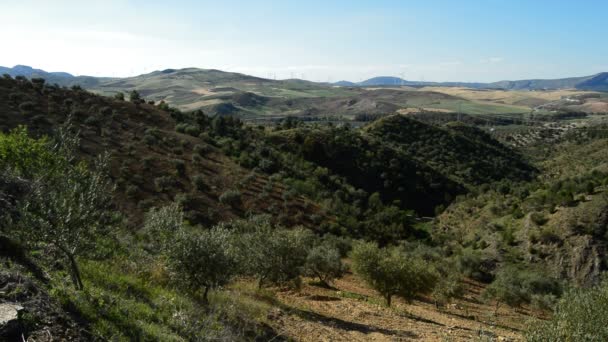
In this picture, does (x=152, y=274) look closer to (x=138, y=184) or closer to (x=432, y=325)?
(x=432, y=325)

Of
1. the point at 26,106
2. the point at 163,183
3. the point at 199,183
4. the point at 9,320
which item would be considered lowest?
the point at 199,183

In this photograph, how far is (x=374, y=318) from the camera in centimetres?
1816

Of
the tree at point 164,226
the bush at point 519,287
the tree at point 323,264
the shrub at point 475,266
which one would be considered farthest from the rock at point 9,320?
the shrub at point 475,266

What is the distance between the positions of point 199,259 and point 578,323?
1030 cm

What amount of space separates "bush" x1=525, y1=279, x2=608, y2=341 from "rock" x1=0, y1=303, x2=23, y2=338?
9.79m

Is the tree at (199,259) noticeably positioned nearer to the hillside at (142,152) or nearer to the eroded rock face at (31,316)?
the eroded rock face at (31,316)

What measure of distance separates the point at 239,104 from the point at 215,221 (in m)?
155

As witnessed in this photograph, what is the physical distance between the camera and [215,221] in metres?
35.4

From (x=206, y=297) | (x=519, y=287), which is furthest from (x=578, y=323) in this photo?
(x=519, y=287)

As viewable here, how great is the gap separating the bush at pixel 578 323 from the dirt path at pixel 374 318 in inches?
82.8

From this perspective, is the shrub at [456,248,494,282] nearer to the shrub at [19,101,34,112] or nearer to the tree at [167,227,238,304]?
the tree at [167,227,238,304]

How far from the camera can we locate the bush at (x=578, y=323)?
9.04 meters

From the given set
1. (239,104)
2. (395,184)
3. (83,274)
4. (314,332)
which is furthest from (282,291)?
(239,104)

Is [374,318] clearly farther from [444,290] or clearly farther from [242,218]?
[242,218]
